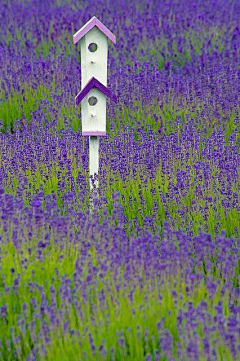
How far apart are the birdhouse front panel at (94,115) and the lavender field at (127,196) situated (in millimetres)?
349

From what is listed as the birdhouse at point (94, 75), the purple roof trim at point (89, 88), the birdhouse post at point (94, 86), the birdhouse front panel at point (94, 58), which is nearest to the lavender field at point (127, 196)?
the birdhouse post at point (94, 86)

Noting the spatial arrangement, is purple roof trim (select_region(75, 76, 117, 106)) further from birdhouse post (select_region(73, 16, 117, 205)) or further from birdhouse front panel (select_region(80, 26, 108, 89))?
birdhouse front panel (select_region(80, 26, 108, 89))

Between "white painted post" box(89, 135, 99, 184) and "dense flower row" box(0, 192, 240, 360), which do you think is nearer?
"dense flower row" box(0, 192, 240, 360)

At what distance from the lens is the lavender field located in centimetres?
326

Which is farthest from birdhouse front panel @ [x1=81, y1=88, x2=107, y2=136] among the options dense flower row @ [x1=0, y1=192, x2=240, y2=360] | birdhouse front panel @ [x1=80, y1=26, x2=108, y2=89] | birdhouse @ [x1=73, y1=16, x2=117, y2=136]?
dense flower row @ [x1=0, y1=192, x2=240, y2=360]

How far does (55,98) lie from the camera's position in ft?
24.0

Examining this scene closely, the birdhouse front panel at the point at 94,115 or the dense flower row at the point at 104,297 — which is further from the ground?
the birdhouse front panel at the point at 94,115

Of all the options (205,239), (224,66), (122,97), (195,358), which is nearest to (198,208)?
(205,239)

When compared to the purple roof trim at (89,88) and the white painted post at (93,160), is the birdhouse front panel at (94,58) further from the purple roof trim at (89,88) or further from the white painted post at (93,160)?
the white painted post at (93,160)

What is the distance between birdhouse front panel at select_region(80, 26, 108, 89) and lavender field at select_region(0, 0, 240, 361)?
2.25ft

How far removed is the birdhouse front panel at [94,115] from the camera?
520cm

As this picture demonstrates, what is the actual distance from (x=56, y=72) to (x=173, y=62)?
179 cm

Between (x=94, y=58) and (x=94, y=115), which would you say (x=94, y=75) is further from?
(x=94, y=115)

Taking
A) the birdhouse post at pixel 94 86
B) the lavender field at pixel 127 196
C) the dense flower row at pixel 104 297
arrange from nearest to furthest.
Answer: the dense flower row at pixel 104 297, the lavender field at pixel 127 196, the birdhouse post at pixel 94 86
